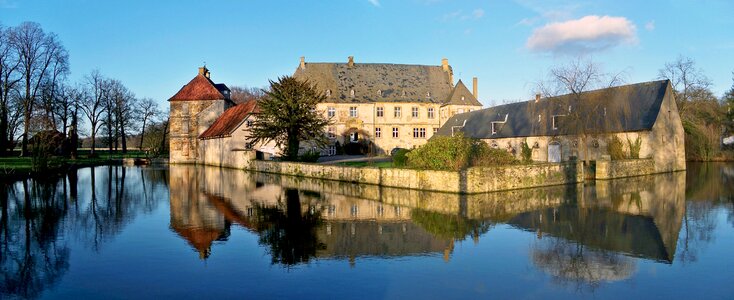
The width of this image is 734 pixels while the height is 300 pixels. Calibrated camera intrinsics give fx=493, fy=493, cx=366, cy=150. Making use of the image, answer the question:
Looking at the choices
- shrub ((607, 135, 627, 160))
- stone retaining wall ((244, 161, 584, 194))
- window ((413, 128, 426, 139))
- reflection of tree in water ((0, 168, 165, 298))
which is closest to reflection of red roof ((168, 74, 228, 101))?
window ((413, 128, 426, 139))

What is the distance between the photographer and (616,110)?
2989 centimetres

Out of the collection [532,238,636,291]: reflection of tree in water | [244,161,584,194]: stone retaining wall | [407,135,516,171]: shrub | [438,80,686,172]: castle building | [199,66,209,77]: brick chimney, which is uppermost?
[199,66,209,77]: brick chimney

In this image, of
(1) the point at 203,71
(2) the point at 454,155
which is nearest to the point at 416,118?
(1) the point at 203,71

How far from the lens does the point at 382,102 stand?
4528 cm

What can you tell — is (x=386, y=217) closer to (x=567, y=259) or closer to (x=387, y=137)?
(x=567, y=259)

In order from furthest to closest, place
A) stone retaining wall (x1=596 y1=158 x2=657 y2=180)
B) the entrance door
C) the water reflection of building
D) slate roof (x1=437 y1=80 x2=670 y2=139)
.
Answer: the entrance door → slate roof (x1=437 y1=80 x2=670 y2=139) → stone retaining wall (x1=596 y1=158 x2=657 y2=180) → the water reflection of building

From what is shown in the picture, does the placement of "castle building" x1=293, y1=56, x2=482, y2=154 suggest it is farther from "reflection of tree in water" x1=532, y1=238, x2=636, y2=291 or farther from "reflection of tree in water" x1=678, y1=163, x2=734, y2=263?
"reflection of tree in water" x1=532, y1=238, x2=636, y2=291

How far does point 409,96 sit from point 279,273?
39.8 meters

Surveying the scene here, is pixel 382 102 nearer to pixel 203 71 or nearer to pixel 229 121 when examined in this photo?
pixel 229 121

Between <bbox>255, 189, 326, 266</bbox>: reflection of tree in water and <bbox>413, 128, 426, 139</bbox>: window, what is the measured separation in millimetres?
32042

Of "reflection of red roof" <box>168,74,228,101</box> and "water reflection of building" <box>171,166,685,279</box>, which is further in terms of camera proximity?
"reflection of red roof" <box>168,74,228,101</box>

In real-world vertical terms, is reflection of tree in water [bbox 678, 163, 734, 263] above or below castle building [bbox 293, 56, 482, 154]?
below

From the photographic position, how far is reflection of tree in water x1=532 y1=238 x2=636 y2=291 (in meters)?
7.06

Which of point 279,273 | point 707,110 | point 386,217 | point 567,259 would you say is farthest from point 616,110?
point 279,273
